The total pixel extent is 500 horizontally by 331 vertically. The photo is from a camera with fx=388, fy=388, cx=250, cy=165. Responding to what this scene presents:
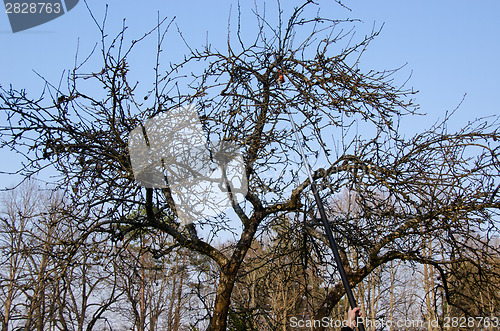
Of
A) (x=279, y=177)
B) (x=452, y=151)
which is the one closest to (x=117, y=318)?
(x=279, y=177)

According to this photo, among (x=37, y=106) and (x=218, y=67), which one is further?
(x=218, y=67)

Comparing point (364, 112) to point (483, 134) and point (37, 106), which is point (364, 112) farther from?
point (37, 106)

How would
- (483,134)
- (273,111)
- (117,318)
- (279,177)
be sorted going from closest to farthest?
1. (273,111)
2. (483,134)
3. (279,177)
4. (117,318)

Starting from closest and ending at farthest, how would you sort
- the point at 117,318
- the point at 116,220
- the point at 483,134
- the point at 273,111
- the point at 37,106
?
1. the point at 37,106
2. the point at 116,220
3. the point at 273,111
4. the point at 483,134
5. the point at 117,318

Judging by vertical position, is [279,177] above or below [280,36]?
below

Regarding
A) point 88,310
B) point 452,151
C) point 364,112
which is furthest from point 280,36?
point 88,310

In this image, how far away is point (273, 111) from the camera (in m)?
4.95

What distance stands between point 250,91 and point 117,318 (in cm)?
2047

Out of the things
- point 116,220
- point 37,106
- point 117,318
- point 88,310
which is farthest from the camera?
point 117,318

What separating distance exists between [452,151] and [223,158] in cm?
326

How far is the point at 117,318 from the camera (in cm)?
2164

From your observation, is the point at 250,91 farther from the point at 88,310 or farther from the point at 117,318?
the point at 117,318


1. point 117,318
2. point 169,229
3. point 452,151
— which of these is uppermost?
point 452,151

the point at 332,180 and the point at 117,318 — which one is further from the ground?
the point at 332,180
